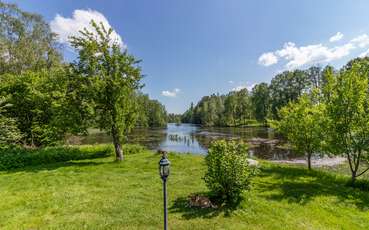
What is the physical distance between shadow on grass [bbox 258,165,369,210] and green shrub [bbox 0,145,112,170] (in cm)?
976

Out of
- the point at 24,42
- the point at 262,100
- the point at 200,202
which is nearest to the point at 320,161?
the point at 200,202

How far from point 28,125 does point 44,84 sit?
2912mm

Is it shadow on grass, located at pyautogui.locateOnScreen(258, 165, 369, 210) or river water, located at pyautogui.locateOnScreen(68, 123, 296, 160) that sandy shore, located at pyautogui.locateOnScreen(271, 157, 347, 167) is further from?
shadow on grass, located at pyautogui.locateOnScreen(258, 165, 369, 210)

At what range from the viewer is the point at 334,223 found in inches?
214

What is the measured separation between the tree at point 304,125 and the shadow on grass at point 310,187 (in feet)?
4.78

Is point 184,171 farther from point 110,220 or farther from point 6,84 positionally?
point 6,84

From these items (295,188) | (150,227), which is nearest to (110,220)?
(150,227)

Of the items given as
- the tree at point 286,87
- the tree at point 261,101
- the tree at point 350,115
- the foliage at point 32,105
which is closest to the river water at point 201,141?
the foliage at point 32,105

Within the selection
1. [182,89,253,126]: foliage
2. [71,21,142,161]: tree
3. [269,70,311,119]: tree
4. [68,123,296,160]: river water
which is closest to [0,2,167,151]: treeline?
[71,21,142,161]: tree

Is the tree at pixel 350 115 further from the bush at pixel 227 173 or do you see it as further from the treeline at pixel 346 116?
the bush at pixel 227 173

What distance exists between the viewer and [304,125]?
10.9m

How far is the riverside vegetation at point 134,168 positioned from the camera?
18.1 ft

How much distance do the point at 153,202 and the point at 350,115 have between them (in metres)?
7.93

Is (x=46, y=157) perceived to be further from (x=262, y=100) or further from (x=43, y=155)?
(x=262, y=100)
